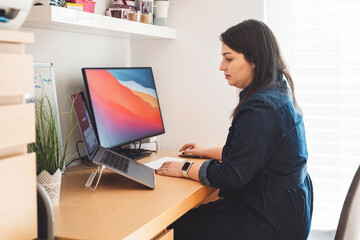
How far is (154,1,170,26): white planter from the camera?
247cm

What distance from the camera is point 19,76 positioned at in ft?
3.20

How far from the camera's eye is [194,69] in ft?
8.38

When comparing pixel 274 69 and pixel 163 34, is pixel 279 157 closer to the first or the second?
pixel 274 69

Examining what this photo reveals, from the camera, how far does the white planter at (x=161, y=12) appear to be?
2475mm

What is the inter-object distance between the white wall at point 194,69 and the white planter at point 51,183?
3.93ft

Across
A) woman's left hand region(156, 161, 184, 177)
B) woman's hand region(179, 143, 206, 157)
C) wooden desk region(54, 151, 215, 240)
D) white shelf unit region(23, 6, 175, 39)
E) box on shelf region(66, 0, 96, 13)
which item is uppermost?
box on shelf region(66, 0, 96, 13)

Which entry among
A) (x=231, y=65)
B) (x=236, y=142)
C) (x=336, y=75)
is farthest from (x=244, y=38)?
(x=336, y=75)

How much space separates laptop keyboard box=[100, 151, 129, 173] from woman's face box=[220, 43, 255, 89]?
1.80 feet

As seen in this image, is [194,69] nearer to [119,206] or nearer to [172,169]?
[172,169]

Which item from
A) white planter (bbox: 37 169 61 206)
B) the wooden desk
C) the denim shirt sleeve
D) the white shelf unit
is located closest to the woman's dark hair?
the denim shirt sleeve

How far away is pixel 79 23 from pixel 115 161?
0.56 meters

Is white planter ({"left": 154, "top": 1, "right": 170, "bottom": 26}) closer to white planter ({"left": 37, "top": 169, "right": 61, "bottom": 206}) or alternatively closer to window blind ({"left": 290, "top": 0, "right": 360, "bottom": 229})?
window blind ({"left": 290, "top": 0, "right": 360, "bottom": 229})

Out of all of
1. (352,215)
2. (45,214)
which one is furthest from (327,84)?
(45,214)

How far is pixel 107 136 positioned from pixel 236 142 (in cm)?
70
